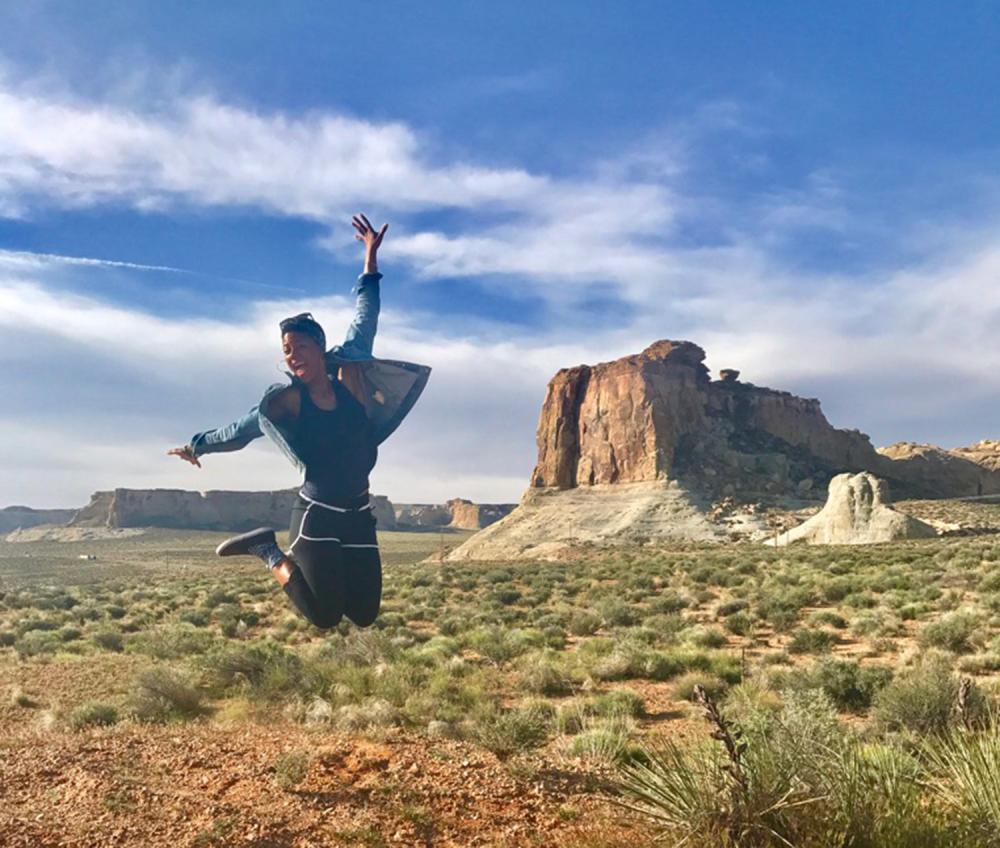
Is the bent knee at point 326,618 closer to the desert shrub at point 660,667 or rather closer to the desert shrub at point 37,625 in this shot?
the desert shrub at point 660,667

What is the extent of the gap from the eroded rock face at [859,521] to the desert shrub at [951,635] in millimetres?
32586

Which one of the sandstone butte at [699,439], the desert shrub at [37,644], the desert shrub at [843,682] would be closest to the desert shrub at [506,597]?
the desert shrub at [37,644]

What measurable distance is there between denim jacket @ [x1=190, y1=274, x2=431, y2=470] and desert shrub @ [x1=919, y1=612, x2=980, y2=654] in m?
11.9

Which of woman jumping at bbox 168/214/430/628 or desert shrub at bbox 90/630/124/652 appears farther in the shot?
desert shrub at bbox 90/630/124/652

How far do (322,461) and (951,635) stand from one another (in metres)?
12.9

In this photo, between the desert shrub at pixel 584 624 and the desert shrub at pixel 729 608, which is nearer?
the desert shrub at pixel 584 624

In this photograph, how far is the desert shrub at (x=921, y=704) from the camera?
27.7 feet

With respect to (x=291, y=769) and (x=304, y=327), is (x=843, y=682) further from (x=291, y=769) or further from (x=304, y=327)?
(x=304, y=327)

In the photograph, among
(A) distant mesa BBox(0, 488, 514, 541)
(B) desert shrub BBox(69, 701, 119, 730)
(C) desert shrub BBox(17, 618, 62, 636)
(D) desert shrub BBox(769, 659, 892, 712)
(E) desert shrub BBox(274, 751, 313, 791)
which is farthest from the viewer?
(A) distant mesa BBox(0, 488, 514, 541)

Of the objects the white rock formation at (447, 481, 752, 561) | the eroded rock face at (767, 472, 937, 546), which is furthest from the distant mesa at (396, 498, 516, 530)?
the eroded rock face at (767, 472, 937, 546)

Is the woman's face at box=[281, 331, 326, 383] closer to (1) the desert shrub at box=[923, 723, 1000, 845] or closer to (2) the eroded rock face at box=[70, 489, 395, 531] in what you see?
(1) the desert shrub at box=[923, 723, 1000, 845]

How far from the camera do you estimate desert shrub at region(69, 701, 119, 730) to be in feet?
33.1

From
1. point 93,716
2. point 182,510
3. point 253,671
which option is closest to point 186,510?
point 182,510

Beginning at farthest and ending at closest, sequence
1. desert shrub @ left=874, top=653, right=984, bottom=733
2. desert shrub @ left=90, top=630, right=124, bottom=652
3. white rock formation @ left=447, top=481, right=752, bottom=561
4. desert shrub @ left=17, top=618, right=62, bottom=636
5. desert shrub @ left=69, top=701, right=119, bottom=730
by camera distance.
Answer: white rock formation @ left=447, top=481, right=752, bottom=561, desert shrub @ left=17, top=618, right=62, bottom=636, desert shrub @ left=90, top=630, right=124, bottom=652, desert shrub @ left=69, top=701, right=119, bottom=730, desert shrub @ left=874, top=653, right=984, bottom=733
